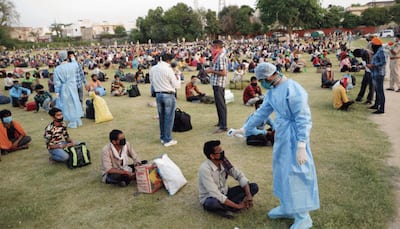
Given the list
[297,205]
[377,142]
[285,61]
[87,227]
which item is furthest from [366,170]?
[285,61]

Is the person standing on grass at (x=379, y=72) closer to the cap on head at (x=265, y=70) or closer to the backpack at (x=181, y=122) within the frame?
the backpack at (x=181, y=122)

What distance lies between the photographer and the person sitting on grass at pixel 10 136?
19.8ft

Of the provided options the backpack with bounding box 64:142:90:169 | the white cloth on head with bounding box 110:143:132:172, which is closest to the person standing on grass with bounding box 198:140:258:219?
the white cloth on head with bounding box 110:143:132:172

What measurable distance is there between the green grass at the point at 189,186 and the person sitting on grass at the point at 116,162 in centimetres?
15

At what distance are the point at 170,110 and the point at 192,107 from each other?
12.0ft

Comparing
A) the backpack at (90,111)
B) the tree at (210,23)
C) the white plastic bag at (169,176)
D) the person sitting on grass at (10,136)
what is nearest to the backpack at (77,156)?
the person sitting on grass at (10,136)

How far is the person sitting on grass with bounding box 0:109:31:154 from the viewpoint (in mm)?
6040

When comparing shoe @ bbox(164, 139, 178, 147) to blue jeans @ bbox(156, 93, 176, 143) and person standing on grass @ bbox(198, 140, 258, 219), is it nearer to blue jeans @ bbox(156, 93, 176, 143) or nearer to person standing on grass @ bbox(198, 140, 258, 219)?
blue jeans @ bbox(156, 93, 176, 143)

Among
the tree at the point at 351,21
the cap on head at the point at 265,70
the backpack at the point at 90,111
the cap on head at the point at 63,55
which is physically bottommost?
the backpack at the point at 90,111

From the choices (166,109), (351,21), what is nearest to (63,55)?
(166,109)

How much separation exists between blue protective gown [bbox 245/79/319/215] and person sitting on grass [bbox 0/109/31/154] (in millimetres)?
5328

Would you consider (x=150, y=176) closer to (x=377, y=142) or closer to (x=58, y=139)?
(x=58, y=139)

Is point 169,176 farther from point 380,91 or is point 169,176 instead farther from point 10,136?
point 380,91

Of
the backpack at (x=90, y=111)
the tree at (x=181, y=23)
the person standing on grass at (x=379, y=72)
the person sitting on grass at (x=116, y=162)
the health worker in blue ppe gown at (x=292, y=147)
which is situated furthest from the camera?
the tree at (x=181, y=23)
